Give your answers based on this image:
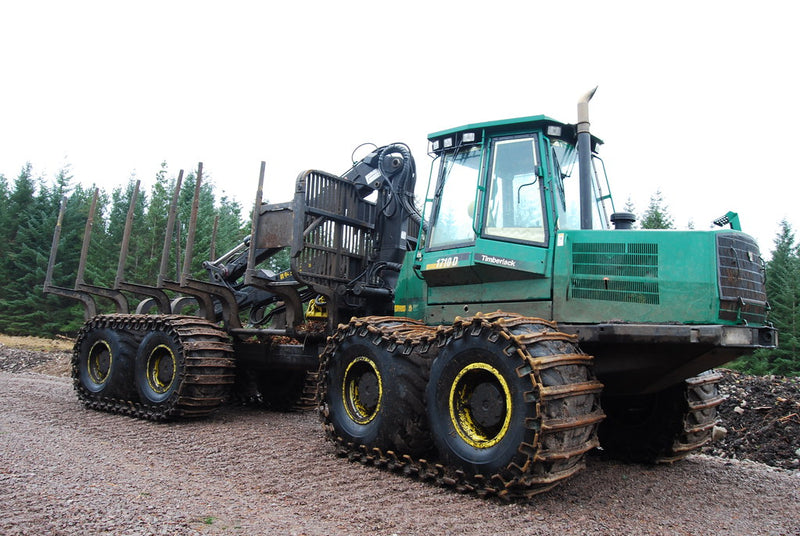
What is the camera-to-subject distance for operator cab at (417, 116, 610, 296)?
5.86 metres

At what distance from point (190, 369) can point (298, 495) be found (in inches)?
153

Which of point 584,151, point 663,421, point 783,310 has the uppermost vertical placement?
Answer: point 783,310

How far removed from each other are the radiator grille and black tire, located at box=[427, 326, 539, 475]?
1103mm

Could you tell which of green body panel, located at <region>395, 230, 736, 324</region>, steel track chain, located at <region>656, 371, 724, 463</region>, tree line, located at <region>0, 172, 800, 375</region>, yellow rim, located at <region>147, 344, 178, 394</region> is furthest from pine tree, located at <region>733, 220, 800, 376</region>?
yellow rim, located at <region>147, 344, 178, 394</region>

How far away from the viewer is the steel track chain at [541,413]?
15.3 ft

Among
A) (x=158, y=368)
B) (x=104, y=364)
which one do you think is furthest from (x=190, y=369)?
(x=104, y=364)

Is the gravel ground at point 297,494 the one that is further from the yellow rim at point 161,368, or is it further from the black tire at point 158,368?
the yellow rim at point 161,368

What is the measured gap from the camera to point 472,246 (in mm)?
6152

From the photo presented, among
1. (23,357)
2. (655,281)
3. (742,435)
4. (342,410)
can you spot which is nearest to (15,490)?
(342,410)

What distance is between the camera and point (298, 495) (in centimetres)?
503

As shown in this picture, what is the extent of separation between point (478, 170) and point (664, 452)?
356 cm

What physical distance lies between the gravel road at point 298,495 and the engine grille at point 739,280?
165 centimetres

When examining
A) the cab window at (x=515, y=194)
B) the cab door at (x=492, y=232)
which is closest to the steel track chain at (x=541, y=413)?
the cab door at (x=492, y=232)

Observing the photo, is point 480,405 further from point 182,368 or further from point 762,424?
point 762,424
